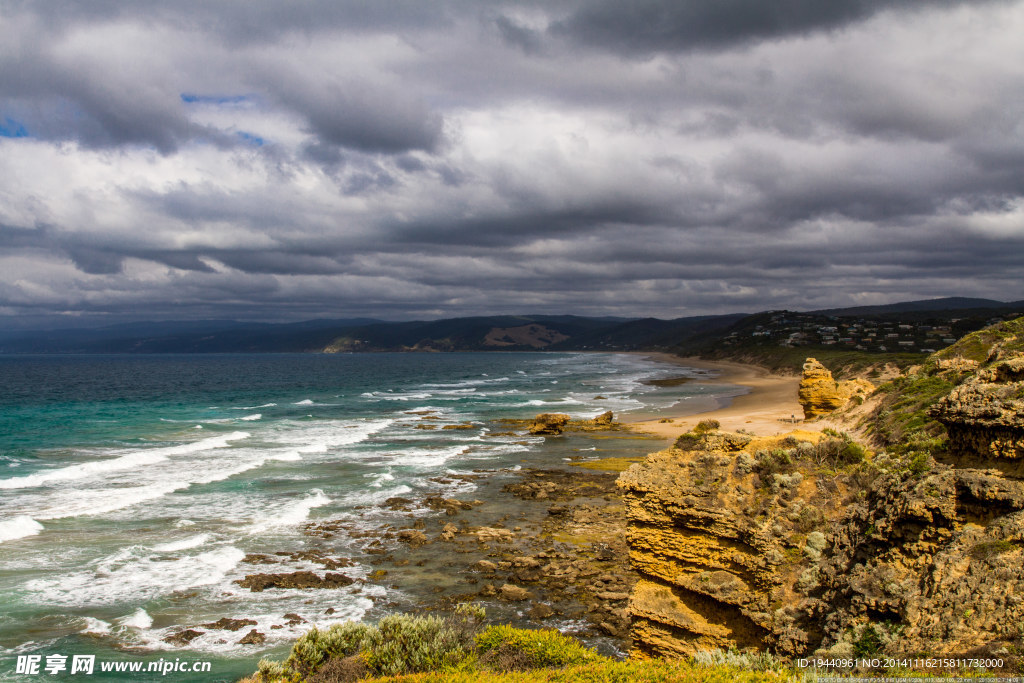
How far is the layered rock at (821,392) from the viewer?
40.6 metres

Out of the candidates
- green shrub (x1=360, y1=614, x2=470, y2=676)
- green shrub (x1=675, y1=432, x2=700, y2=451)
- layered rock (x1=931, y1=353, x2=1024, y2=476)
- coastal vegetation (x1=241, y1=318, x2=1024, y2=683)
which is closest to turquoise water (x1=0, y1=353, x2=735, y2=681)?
green shrub (x1=360, y1=614, x2=470, y2=676)

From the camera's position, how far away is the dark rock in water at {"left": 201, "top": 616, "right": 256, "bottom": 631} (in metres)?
16.6

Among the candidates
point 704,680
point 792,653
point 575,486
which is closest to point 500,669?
point 704,680

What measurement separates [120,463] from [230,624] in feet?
92.0

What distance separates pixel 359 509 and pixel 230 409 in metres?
50.9

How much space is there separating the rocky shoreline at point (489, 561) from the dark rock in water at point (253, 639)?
0.03 metres

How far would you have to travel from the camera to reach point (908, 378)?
31844mm

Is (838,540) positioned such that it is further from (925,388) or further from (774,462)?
(925,388)

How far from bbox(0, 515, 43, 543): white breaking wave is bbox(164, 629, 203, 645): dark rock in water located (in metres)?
13.4

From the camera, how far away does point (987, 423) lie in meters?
9.29

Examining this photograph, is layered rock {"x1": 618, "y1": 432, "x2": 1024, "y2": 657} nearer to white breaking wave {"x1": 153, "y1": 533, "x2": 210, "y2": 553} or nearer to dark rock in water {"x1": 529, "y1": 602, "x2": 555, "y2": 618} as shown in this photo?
dark rock in water {"x1": 529, "y1": 602, "x2": 555, "y2": 618}

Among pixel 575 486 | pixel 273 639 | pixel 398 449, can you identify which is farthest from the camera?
pixel 398 449

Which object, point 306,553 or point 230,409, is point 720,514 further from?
point 230,409

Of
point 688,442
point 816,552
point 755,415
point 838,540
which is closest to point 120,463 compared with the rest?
point 688,442
